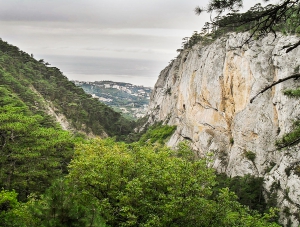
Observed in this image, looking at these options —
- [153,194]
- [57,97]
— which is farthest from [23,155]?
[57,97]

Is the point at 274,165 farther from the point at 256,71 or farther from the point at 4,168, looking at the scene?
the point at 4,168

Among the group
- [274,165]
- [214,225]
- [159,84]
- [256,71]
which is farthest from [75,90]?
[214,225]

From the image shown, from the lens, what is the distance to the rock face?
2755 cm

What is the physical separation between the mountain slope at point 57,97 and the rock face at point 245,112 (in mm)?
23285

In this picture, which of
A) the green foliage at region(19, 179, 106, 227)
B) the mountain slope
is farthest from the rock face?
the mountain slope

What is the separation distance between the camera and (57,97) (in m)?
63.9

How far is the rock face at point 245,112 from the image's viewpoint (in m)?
27.5

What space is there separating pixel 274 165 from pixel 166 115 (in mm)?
41547

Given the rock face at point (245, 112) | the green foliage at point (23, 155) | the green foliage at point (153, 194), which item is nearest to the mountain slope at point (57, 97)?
the rock face at point (245, 112)

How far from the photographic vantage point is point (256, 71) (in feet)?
120

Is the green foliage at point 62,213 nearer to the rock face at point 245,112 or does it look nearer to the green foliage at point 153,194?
the green foliage at point 153,194

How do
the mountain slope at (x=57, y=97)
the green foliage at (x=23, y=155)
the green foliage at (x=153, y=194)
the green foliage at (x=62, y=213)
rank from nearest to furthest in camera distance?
the green foliage at (x=62, y=213), the green foliage at (x=153, y=194), the green foliage at (x=23, y=155), the mountain slope at (x=57, y=97)

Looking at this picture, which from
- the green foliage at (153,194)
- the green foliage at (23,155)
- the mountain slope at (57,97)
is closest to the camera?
the green foliage at (153,194)

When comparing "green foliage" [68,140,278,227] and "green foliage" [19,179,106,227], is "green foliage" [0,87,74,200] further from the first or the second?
"green foliage" [19,179,106,227]
